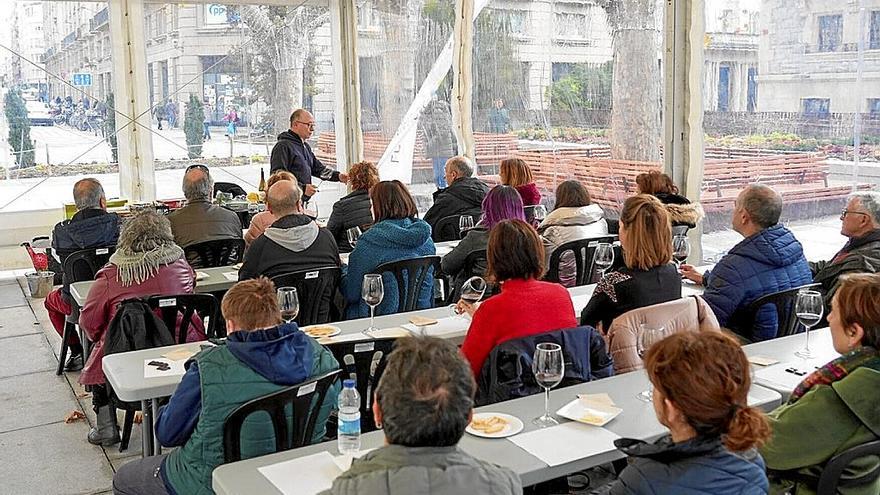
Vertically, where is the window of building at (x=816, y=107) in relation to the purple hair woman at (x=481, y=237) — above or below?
above

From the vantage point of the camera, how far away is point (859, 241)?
427cm

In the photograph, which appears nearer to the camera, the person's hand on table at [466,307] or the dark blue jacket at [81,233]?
the person's hand on table at [466,307]

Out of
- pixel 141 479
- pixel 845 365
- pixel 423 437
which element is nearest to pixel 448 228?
pixel 141 479

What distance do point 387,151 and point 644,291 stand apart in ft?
23.6

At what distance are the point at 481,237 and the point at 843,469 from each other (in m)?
2.95

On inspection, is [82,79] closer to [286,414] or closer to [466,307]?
[466,307]

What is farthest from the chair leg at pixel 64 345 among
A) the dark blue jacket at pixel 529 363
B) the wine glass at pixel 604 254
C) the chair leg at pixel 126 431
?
the dark blue jacket at pixel 529 363

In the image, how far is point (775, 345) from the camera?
139 inches

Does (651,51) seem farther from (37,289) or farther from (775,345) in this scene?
(37,289)

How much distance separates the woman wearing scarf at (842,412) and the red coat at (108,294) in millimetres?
2859

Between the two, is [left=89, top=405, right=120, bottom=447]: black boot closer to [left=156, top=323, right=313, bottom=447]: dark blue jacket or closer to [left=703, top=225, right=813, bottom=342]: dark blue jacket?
[left=156, top=323, right=313, bottom=447]: dark blue jacket

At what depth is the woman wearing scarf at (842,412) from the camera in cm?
237

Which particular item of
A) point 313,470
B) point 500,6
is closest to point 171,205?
point 500,6

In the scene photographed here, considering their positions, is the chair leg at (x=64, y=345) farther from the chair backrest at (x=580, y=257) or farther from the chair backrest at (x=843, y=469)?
the chair backrest at (x=843, y=469)
